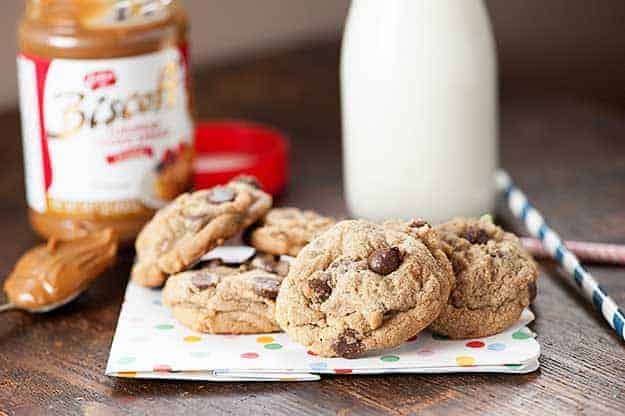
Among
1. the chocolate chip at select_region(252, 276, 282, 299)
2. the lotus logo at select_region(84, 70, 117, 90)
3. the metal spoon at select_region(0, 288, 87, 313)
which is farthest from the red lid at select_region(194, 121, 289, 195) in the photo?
the chocolate chip at select_region(252, 276, 282, 299)

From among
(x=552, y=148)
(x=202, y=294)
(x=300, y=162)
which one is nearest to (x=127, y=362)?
(x=202, y=294)

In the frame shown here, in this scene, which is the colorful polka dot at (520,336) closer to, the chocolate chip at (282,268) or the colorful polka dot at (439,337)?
the colorful polka dot at (439,337)

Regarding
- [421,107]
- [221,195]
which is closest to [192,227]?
[221,195]

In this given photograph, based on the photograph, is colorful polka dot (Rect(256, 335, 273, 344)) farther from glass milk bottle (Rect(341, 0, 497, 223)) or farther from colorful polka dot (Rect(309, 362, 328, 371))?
glass milk bottle (Rect(341, 0, 497, 223))

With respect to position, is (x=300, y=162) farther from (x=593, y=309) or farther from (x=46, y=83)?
(x=593, y=309)

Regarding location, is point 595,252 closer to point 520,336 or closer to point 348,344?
point 520,336

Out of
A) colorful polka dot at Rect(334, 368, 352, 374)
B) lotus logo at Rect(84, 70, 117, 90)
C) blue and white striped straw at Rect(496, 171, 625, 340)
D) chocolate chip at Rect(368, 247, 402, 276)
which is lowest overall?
Answer: colorful polka dot at Rect(334, 368, 352, 374)
